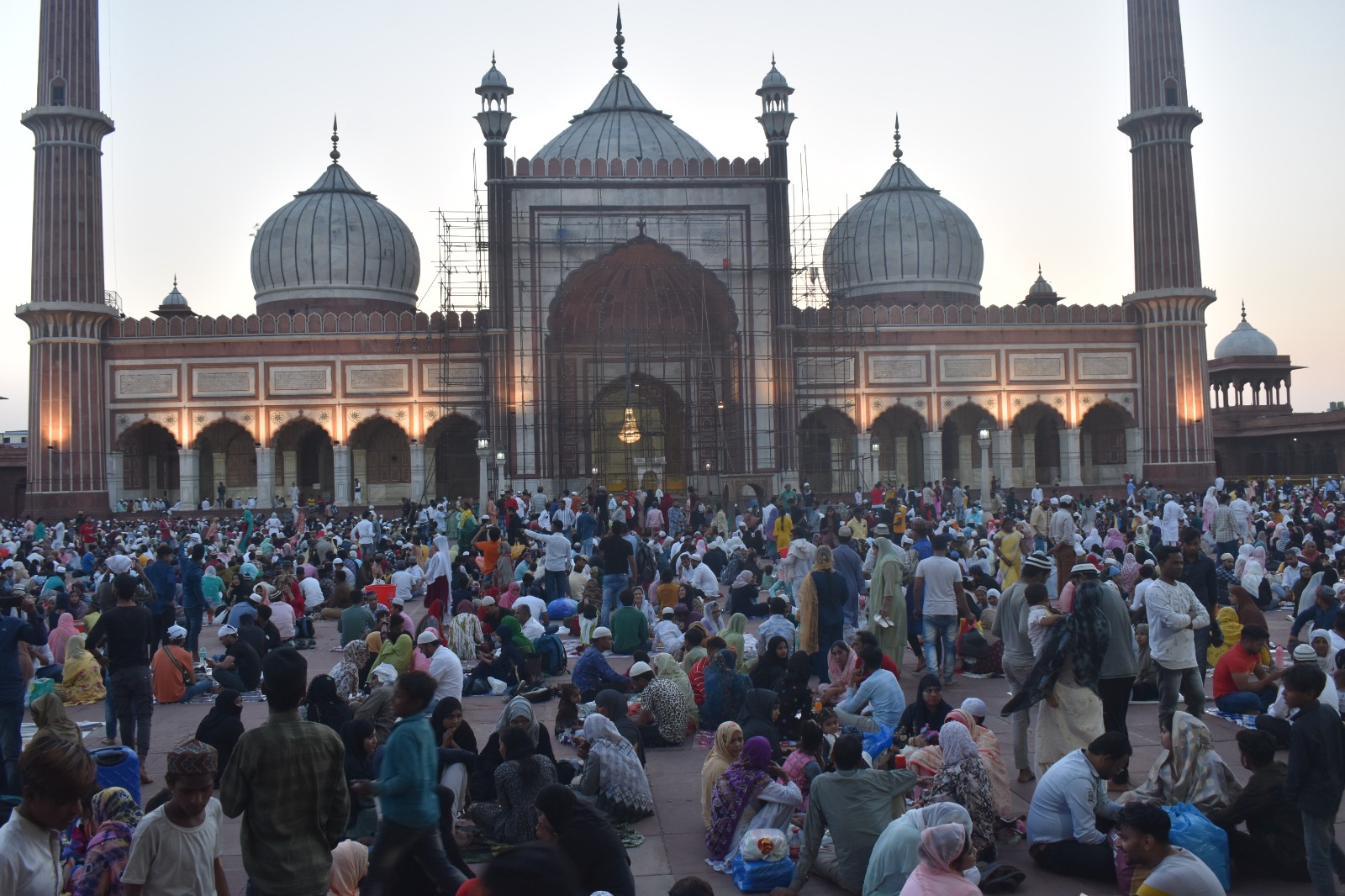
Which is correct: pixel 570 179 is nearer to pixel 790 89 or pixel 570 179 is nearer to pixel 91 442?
pixel 790 89

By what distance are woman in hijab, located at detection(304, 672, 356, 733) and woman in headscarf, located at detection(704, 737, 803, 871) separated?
2067 millimetres

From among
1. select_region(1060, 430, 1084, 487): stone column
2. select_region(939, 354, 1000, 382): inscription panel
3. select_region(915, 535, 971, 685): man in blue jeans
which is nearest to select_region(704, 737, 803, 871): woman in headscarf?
select_region(915, 535, 971, 685): man in blue jeans

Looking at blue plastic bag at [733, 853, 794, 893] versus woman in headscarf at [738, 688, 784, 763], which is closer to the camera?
blue plastic bag at [733, 853, 794, 893]

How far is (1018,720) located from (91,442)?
89.6 feet

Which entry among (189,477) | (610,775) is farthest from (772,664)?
(189,477)

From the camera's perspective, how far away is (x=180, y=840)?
3.83 metres

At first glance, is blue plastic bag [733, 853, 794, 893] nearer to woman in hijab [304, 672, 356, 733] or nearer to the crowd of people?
the crowd of people

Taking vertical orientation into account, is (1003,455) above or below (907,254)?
below

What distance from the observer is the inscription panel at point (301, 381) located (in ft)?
98.1

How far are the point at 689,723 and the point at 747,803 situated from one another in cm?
246

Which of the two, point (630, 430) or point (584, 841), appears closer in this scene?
point (584, 841)

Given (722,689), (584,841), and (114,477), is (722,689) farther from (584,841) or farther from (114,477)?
(114,477)

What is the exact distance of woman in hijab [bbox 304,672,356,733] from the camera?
6250 millimetres

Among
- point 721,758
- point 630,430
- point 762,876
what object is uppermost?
point 630,430
